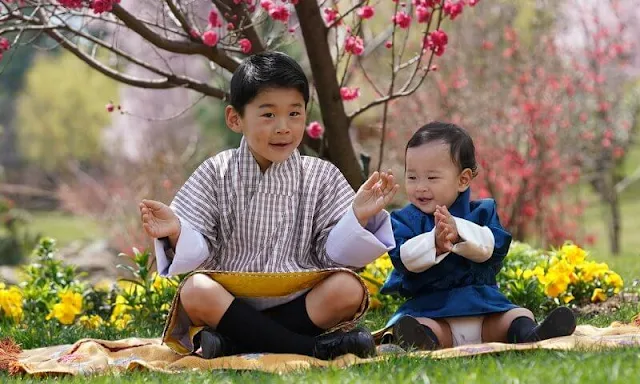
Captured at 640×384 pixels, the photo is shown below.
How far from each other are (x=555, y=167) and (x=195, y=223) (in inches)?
242

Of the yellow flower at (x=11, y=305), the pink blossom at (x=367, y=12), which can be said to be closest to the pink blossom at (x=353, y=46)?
the pink blossom at (x=367, y=12)

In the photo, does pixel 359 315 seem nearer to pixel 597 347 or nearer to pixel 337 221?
pixel 337 221

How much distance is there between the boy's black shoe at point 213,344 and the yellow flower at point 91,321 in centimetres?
148

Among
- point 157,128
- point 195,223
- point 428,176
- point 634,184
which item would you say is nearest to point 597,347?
point 428,176

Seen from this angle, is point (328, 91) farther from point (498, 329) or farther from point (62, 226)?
point (62, 226)

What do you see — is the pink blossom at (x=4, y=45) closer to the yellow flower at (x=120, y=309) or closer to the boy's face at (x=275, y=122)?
the yellow flower at (x=120, y=309)

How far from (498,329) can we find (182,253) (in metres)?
1.15

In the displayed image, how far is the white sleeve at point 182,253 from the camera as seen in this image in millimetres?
3332

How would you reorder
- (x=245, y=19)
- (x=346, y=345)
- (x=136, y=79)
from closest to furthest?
(x=346, y=345), (x=245, y=19), (x=136, y=79)

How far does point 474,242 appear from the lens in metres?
3.41

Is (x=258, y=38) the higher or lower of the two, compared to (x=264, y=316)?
higher

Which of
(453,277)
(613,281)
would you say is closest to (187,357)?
(453,277)

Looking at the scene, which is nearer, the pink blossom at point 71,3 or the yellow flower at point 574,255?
the pink blossom at point 71,3

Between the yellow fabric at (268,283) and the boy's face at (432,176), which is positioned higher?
the boy's face at (432,176)
